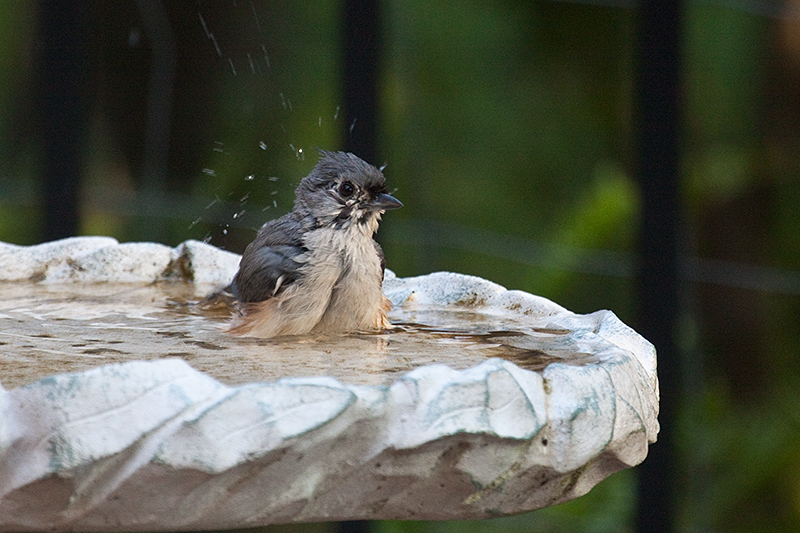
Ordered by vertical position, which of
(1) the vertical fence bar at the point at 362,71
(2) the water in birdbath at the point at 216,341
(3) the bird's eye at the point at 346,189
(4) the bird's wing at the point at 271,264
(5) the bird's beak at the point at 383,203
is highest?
(1) the vertical fence bar at the point at 362,71

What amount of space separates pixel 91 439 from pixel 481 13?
7190mm

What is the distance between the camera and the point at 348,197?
3.61 m

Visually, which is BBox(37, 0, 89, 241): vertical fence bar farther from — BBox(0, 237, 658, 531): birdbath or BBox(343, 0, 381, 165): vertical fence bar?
BBox(0, 237, 658, 531): birdbath

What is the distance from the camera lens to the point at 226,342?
311cm

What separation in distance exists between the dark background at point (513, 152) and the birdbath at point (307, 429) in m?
2.59

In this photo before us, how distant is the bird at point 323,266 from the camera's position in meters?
3.38

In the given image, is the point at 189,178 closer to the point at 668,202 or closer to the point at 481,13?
the point at 481,13

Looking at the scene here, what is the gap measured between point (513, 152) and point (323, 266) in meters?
5.33

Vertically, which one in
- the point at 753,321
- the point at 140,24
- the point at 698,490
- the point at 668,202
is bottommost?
the point at 698,490

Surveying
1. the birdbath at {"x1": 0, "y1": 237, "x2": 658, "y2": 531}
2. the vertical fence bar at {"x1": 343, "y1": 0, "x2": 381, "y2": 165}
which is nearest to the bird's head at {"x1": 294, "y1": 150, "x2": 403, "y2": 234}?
the birdbath at {"x1": 0, "y1": 237, "x2": 658, "y2": 531}

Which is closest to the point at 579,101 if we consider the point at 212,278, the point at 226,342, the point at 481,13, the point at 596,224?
the point at 481,13

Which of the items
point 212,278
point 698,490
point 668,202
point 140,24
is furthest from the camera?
point 140,24

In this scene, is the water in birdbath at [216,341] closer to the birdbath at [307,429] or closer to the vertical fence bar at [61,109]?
the birdbath at [307,429]

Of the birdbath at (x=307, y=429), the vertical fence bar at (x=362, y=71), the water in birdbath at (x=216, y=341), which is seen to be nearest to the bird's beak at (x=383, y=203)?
the water in birdbath at (x=216, y=341)
